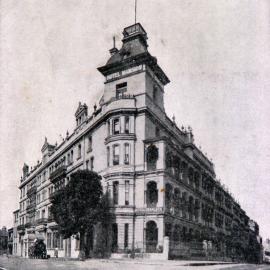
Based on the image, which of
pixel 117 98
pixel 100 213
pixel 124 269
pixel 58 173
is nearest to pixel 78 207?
pixel 100 213

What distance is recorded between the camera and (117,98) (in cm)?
3453

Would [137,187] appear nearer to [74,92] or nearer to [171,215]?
[171,215]

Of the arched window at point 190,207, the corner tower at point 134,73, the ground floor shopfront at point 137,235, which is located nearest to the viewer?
the ground floor shopfront at point 137,235

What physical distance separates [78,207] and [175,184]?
843 centimetres

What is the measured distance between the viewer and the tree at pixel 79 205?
101ft

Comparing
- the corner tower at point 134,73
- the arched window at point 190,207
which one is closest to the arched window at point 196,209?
the arched window at point 190,207

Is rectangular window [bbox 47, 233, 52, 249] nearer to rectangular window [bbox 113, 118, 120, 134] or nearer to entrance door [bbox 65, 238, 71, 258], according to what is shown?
entrance door [bbox 65, 238, 71, 258]

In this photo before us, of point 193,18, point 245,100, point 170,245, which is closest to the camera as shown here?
point 193,18

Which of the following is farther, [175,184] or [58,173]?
[58,173]

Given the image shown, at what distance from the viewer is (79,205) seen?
1222 inches

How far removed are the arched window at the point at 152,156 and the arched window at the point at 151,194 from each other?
1.32 m

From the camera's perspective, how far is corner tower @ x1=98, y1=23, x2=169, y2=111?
35.1 metres

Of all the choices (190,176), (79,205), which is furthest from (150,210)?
(190,176)

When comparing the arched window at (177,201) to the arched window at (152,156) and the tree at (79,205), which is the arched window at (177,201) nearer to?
the arched window at (152,156)
